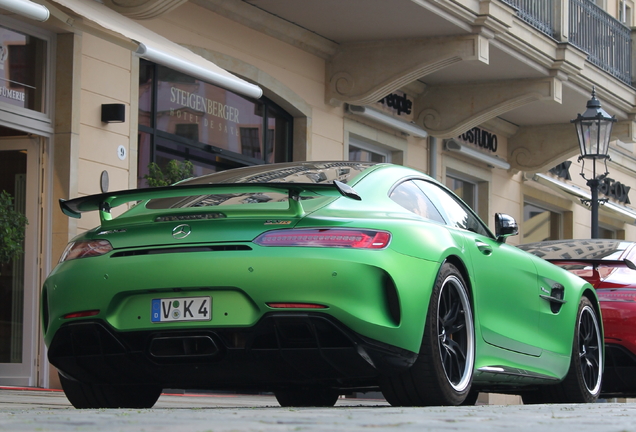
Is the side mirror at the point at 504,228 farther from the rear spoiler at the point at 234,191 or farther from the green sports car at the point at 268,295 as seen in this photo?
the rear spoiler at the point at 234,191

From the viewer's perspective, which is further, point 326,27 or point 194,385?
point 326,27

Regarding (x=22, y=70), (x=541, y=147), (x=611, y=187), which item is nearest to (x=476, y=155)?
(x=541, y=147)

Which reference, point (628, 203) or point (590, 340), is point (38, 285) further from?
point (628, 203)

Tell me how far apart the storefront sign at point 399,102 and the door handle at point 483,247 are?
1050 centimetres

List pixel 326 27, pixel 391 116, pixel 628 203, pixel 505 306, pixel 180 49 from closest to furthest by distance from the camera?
pixel 505 306 < pixel 180 49 < pixel 326 27 < pixel 391 116 < pixel 628 203

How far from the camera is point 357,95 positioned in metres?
15.2

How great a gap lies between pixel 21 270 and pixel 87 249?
550 cm

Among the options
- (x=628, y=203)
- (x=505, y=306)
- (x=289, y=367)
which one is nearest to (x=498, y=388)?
(x=505, y=306)

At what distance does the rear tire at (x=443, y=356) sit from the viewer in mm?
5348

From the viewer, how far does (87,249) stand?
5488 millimetres

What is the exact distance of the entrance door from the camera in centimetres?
1062

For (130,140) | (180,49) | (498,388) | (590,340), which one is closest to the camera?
(498,388)

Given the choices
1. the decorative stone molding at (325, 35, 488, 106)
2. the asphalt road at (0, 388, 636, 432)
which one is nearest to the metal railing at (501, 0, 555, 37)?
the decorative stone molding at (325, 35, 488, 106)

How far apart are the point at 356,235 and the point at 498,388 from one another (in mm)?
2360
